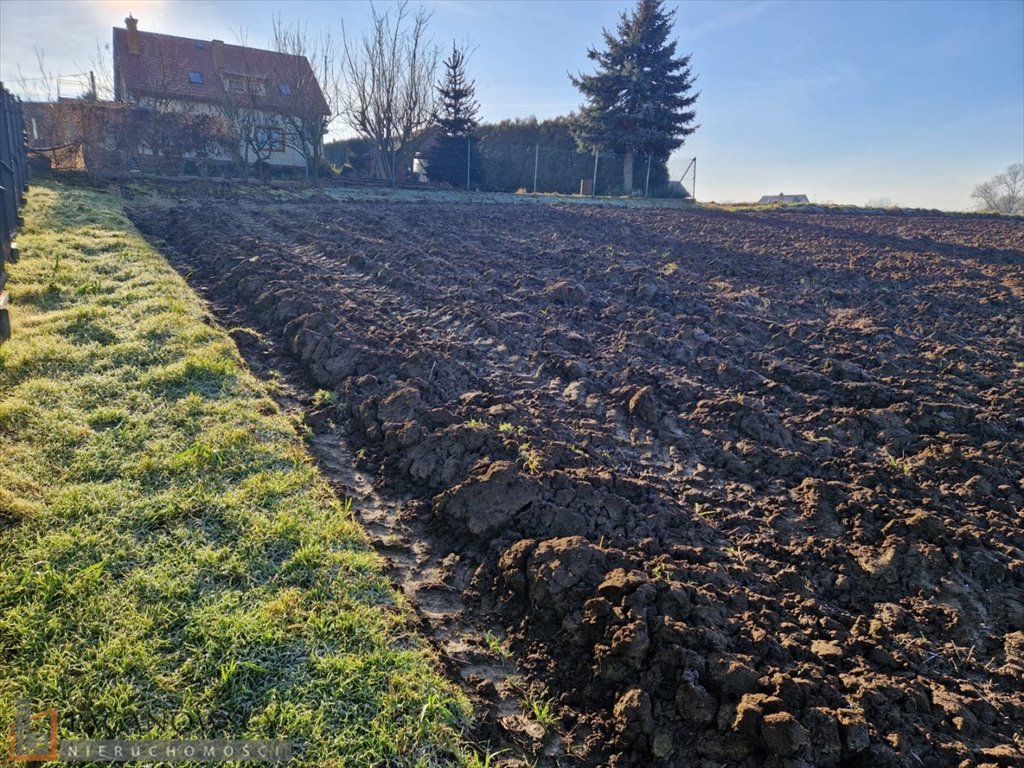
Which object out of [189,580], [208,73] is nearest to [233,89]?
[208,73]

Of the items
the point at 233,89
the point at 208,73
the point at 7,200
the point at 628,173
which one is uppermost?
the point at 208,73

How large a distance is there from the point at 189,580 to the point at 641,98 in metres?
30.2

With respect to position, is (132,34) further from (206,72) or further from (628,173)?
(628,173)

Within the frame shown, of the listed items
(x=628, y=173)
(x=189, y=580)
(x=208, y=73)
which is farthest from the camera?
(x=208, y=73)

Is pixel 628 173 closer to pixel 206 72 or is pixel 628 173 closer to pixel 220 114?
pixel 220 114

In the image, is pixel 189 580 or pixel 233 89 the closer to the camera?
pixel 189 580

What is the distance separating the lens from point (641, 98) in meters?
28.0

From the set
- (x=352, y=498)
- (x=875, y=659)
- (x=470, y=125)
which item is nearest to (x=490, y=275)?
(x=352, y=498)

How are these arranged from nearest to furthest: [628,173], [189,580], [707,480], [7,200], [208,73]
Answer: [189,580] → [707,480] → [7,200] → [628,173] → [208,73]

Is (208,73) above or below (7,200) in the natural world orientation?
above

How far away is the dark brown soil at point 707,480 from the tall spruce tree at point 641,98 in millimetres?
20748

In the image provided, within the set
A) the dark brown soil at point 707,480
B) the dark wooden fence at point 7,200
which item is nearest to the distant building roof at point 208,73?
the dark wooden fence at point 7,200

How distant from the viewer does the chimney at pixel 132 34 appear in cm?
2698

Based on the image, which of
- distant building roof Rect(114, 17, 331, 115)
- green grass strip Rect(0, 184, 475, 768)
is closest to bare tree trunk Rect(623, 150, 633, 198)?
distant building roof Rect(114, 17, 331, 115)
